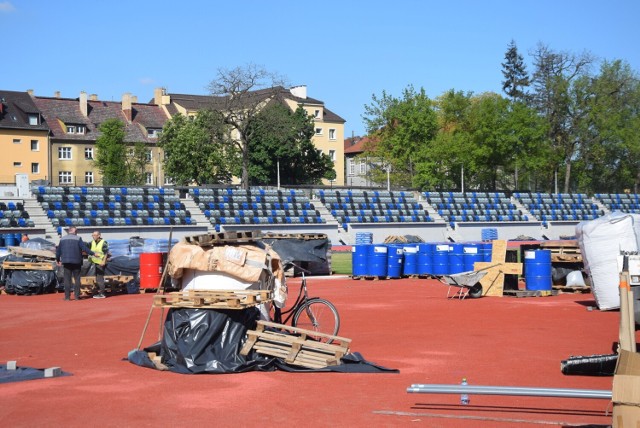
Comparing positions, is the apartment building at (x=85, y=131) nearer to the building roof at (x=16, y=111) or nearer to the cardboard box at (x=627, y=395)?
the building roof at (x=16, y=111)

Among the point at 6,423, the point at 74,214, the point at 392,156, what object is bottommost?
the point at 6,423

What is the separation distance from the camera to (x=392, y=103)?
82312mm

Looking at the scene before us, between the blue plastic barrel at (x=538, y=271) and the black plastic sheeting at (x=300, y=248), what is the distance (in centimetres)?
898

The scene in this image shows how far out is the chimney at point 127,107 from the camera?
9719 centimetres

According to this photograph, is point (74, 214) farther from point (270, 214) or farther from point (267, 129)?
point (267, 129)

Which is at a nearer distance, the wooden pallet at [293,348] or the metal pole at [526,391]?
the metal pole at [526,391]

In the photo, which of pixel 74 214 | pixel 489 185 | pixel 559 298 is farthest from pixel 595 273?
pixel 489 185

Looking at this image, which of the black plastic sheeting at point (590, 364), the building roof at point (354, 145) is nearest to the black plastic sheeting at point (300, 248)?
the black plastic sheeting at point (590, 364)

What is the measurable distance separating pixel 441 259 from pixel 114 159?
58.4 m

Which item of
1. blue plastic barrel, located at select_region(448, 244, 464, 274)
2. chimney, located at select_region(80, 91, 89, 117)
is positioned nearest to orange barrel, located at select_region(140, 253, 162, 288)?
blue plastic barrel, located at select_region(448, 244, 464, 274)

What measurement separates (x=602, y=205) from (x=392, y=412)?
7158cm

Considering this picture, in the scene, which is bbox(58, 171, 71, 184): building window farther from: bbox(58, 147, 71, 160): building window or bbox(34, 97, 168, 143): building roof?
bbox(34, 97, 168, 143): building roof

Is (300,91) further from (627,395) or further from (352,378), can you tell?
(627,395)

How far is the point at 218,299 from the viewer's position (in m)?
12.7
